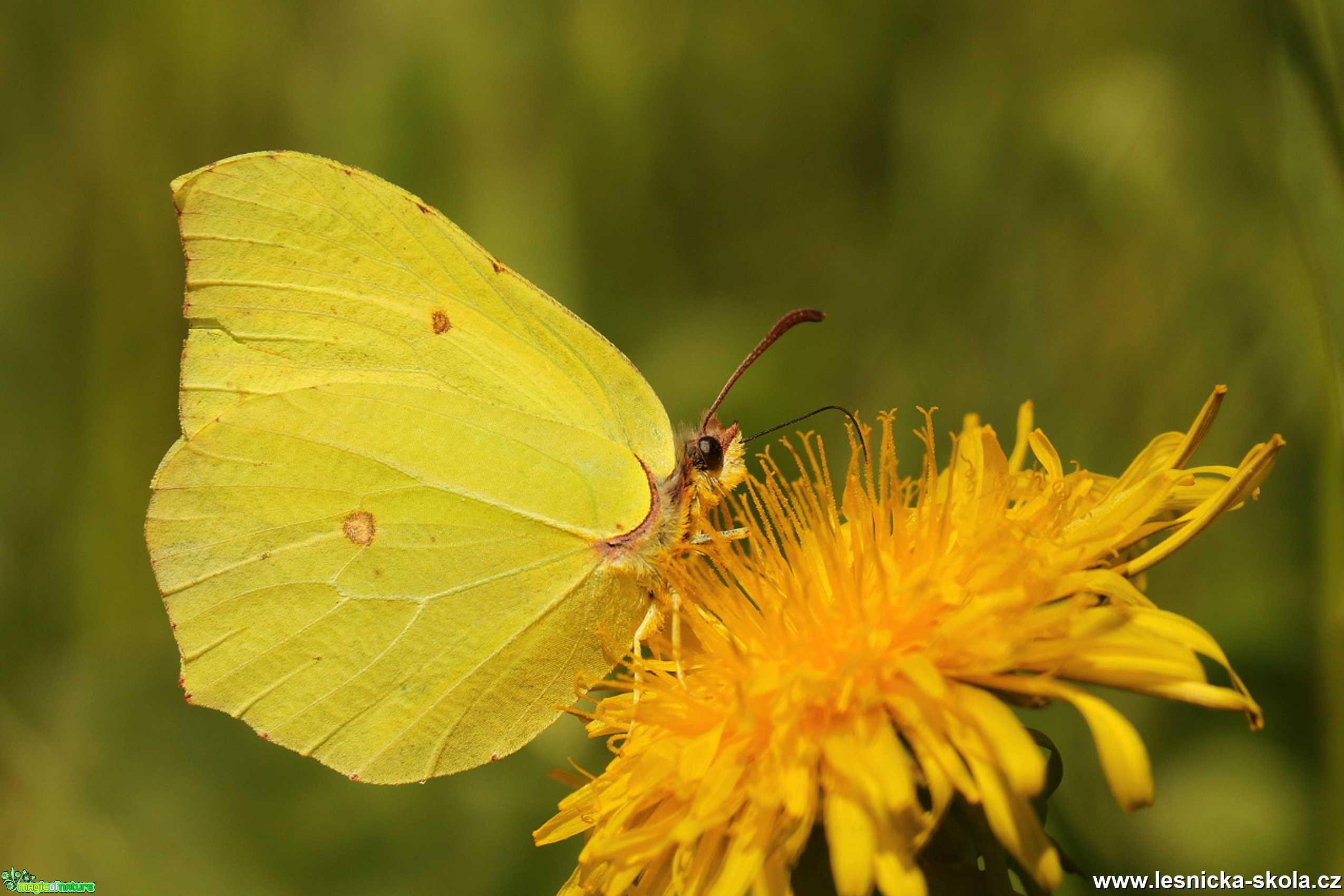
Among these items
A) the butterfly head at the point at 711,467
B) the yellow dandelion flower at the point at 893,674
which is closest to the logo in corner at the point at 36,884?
the yellow dandelion flower at the point at 893,674

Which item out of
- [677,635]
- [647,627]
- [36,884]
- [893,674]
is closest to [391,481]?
[647,627]

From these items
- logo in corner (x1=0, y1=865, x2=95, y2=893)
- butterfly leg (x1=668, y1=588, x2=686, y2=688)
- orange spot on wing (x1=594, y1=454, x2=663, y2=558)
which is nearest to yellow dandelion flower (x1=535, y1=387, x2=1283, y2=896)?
butterfly leg (x1=668, y1=588, x2=686, y2=688)

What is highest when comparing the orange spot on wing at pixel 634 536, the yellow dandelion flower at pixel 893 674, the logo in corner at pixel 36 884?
the orange spot on wing at pixel 634 536

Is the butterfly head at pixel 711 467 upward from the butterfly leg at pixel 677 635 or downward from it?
upward

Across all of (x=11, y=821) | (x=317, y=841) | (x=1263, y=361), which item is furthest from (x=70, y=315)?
(x=1263, y=361)

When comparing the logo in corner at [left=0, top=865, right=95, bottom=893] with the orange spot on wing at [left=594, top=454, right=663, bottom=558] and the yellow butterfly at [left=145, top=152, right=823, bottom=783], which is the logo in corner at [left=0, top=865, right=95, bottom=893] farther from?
the orange spot on wing at [left=594, top=454, right=663, bottom=558]

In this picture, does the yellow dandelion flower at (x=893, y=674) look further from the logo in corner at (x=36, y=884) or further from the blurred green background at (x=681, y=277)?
the logo in corner at (x=36, y=884)

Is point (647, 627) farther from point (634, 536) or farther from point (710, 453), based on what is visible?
point (710, 453)
